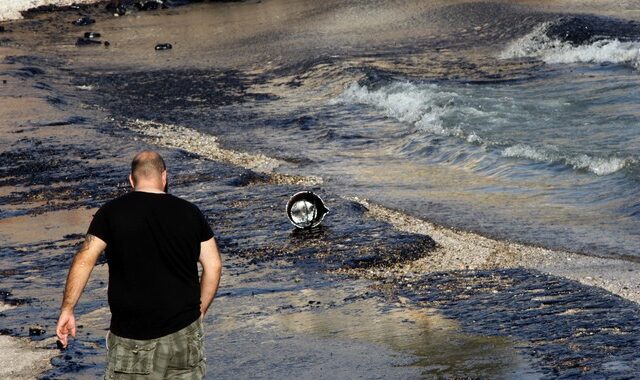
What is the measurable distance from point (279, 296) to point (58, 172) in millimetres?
6624

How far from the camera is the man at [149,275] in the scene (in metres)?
5.51

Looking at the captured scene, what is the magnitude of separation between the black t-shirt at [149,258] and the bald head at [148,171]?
9 centimetres

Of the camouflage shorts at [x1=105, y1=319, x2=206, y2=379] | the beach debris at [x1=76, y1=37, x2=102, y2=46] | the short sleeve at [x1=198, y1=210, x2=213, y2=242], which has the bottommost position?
the beach debris at [x1=76, y1=37, x2=102, y2=46]

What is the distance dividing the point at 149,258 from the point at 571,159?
11064 millimetres

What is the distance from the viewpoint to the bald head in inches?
222

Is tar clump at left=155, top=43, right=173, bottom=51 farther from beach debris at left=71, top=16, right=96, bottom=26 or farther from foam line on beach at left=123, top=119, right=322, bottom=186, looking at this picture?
foam line on beach at left=123, top=119, right=322, bottom=186

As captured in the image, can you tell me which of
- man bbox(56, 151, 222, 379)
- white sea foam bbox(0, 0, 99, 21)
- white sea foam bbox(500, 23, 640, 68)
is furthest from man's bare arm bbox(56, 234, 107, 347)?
white sea foam bbox(0, 0, 99, 21)

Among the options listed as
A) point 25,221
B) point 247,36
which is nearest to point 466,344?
point 25,221

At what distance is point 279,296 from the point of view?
31.3ft

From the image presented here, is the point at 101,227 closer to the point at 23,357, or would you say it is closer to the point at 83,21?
the point at 23,357

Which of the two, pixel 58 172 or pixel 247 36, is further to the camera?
pixel 247 36

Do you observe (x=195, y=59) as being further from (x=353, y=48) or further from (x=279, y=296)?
(x=279, y=296)

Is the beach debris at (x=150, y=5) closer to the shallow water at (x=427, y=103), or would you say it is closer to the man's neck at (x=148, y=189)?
the shallow water at (x=427, y=103)

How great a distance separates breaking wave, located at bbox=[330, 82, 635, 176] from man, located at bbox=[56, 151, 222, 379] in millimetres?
10236
